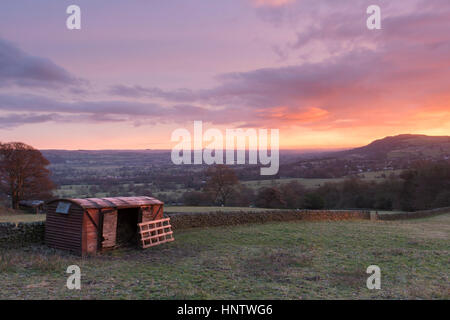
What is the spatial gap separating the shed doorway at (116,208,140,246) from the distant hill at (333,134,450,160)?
93.3 meters

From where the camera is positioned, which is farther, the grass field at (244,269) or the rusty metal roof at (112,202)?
the rusty metal roof at (112,202)

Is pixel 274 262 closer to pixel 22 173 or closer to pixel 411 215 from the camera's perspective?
pixel 411 215

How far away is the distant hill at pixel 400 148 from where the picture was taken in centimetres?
9512

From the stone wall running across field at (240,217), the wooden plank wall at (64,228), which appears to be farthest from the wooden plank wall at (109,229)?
the stone wall running across field at (240,217)

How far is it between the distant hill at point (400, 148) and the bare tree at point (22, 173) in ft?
286

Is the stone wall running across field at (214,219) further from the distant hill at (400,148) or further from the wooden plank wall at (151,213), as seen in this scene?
the distant hill at (400,148)

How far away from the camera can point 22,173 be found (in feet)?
123

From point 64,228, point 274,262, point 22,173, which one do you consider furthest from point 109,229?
point 22,173

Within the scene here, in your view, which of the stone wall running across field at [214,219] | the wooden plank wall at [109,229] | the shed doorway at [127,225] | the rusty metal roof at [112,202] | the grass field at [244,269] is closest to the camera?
the grass field at [244,269]

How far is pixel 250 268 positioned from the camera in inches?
436

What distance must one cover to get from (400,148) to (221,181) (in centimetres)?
8773
